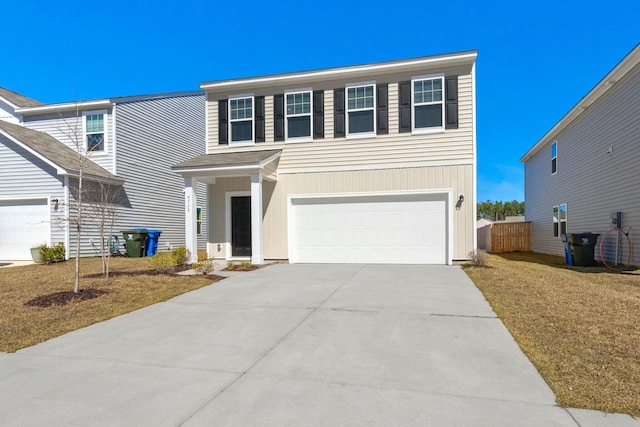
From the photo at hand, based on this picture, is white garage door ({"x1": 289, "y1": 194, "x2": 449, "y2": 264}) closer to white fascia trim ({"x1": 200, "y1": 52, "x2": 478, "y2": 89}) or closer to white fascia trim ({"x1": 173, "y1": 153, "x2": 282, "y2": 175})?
white fascia trim ({"x1": 173, "y1": 153, "x2": 282, "y2": 175})

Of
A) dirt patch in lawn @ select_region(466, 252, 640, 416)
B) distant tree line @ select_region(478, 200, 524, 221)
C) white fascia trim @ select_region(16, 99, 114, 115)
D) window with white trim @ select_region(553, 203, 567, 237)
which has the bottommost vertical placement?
dirt patch in lawn @ select_region(466, 252, 640, 416)

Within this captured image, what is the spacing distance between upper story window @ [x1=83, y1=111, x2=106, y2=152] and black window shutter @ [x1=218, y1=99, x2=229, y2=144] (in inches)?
233

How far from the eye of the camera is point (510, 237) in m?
20.1

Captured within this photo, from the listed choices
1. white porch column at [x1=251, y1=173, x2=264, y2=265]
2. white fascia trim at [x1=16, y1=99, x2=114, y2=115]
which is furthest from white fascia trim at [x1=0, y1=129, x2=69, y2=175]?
white porch column at [x1=251, y1=173, x2=264, y2=265]

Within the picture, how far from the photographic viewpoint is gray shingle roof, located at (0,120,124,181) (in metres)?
12.9

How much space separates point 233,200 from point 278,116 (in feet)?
10.6

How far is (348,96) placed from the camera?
1157 cm

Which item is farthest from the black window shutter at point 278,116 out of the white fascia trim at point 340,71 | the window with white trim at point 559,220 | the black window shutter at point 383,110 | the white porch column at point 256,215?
the window with white trim at point 559,220

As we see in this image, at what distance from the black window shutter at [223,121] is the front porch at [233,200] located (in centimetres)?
60

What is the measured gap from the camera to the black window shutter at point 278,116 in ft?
39.5

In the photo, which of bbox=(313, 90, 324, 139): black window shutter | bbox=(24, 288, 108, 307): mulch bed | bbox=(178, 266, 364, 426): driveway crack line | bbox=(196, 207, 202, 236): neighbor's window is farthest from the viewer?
bbox=(196, 207, 202, 236): neighbor's window

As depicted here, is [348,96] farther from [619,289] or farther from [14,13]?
[14,13]

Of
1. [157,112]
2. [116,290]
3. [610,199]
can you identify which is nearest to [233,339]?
[116,290]

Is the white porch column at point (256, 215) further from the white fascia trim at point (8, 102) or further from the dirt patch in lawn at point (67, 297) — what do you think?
the white fascia trim at point (8, 102)
